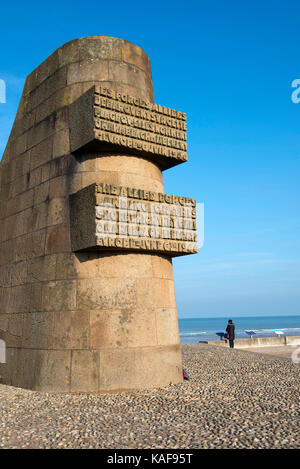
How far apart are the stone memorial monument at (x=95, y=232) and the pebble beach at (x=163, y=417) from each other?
0.75 m

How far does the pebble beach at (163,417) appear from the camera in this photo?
5.57 meters

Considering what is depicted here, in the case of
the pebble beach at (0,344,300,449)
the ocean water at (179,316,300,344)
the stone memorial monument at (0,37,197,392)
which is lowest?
the ocean water at (179,316,300,344)

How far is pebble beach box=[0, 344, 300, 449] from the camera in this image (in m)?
5.57

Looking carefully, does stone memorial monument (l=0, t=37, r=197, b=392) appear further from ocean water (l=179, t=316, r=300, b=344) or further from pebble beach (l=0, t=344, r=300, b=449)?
ocean water (l=179, t=316, r=300, b=344)

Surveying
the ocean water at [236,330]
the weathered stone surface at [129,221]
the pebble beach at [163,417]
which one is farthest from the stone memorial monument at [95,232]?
the ocean water at [236,330]

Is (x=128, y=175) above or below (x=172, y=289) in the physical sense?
above

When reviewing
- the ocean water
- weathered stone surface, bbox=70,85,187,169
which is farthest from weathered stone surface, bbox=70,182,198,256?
the ocean water

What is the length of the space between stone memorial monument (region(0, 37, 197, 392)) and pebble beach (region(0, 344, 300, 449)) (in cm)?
75

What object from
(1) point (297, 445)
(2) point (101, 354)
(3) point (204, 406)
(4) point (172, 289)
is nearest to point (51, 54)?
(4) point (172, 289)

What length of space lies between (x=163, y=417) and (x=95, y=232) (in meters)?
4.08

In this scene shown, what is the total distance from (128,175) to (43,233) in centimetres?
269

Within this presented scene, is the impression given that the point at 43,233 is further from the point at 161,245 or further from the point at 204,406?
the point at 204,406

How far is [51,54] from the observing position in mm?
11742

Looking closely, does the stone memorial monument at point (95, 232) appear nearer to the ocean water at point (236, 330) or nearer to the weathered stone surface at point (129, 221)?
the weathered stone surface at point (129, 221)
